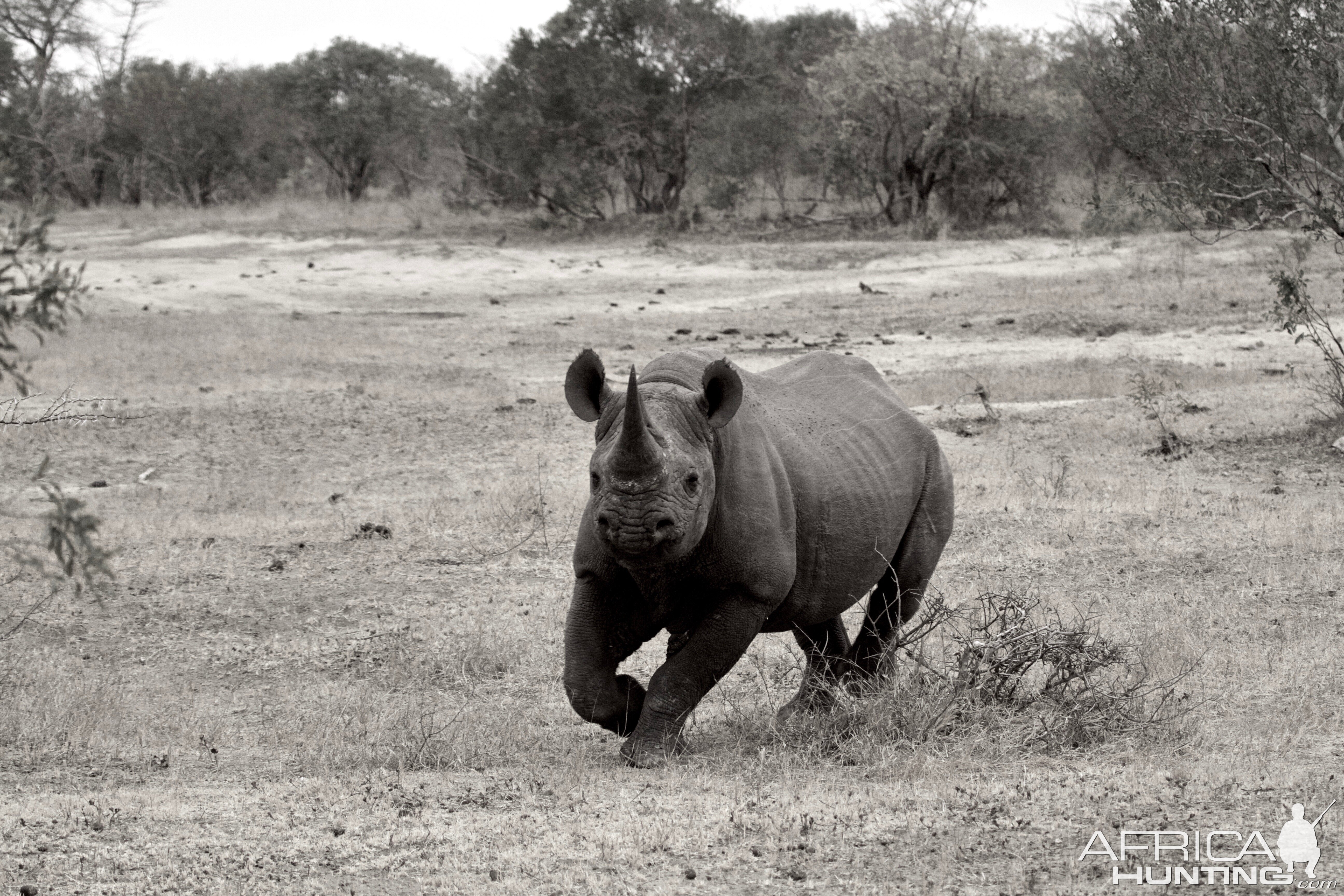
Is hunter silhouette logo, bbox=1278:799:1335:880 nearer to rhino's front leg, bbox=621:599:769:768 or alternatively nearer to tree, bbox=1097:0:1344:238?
rhino's front leg, bbox=621:599:769:768

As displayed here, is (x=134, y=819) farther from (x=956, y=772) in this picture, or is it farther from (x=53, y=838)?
(x=956, y=772)

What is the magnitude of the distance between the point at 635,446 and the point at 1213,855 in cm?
233

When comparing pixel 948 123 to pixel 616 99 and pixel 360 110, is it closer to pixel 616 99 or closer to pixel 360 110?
pixel 616 99

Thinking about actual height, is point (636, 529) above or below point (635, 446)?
below

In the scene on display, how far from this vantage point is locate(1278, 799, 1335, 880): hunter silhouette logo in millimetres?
4789

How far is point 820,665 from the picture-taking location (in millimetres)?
7789

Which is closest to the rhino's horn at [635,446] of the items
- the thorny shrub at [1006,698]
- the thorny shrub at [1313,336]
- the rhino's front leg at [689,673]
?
the rhino's front leg at [689,673]

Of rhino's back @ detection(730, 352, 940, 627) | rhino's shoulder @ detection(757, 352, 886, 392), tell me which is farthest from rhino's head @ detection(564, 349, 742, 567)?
rhino's shoulder @ detection(757, 352, 886, 392)

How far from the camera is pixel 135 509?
12492mm

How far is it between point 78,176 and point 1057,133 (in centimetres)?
2859

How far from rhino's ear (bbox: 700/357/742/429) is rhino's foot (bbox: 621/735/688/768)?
129 cm

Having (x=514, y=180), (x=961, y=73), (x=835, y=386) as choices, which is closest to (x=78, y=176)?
(x=514, y=180)

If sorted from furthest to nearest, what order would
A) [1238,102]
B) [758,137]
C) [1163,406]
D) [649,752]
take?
[758,137], [1163,406], [1238,102], [649,752]

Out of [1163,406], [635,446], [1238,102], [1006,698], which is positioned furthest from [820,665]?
[1163,406]
